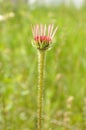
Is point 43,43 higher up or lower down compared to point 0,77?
higher up

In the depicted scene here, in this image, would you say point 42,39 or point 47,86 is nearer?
point 42,39

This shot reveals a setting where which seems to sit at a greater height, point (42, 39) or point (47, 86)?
point (42, 39)

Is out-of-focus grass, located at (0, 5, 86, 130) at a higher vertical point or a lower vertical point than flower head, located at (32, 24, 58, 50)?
lower

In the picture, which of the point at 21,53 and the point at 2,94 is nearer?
the point at 2,94

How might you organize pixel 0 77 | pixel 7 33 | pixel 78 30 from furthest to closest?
pixel 78 30 → pixel 7 33 → pixel 0 77

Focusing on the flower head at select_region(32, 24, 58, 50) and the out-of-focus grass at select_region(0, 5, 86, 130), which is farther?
the out-of-focus grass at select_region(0, 5, 86, 130)

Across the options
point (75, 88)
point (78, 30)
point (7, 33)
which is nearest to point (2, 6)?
point (7, 33)

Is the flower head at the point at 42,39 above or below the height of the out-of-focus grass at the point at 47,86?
above

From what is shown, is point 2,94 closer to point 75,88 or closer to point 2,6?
point 75,88
